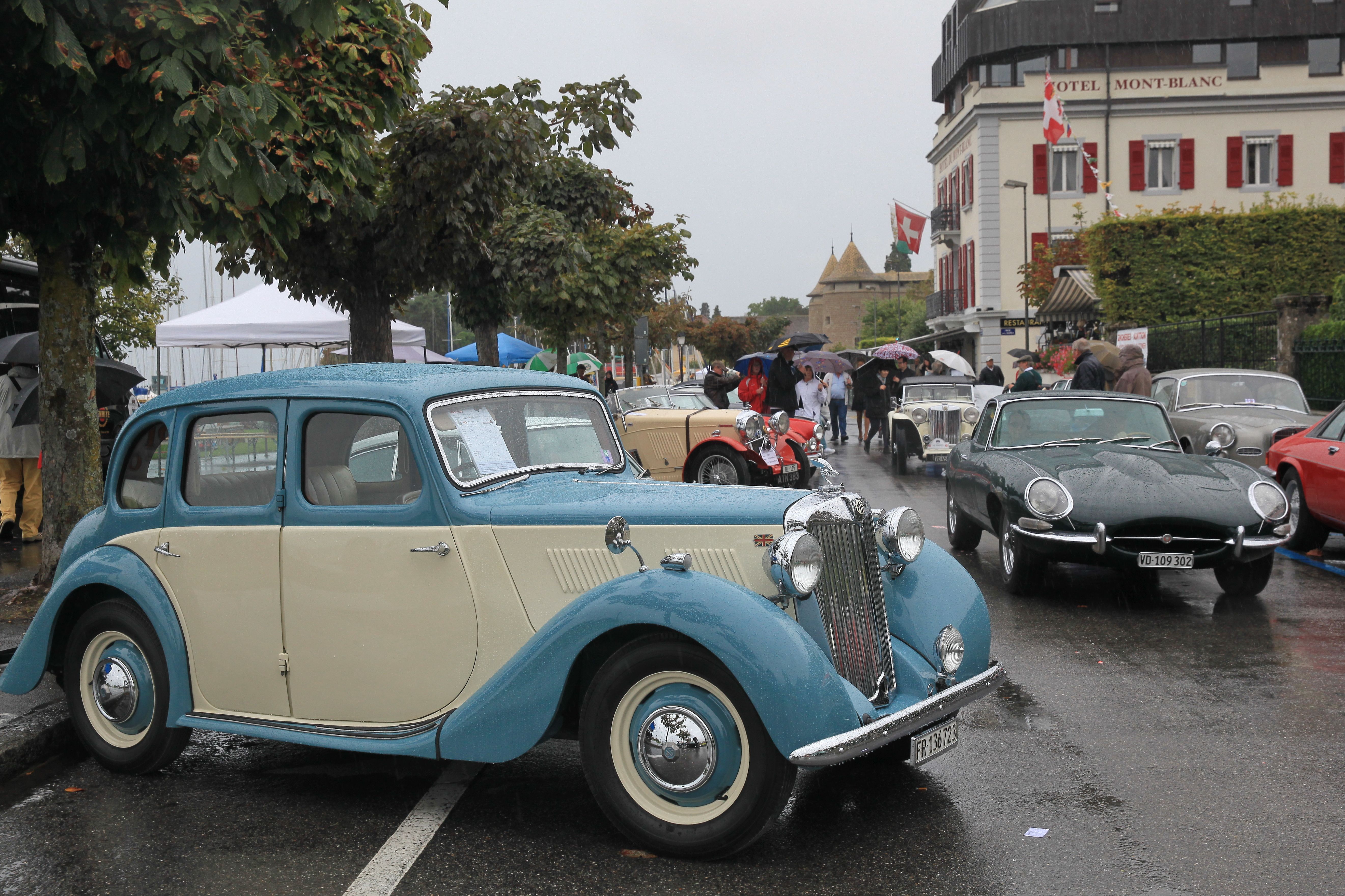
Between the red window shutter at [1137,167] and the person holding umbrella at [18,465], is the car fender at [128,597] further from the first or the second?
the red window shutter at [1137,167]

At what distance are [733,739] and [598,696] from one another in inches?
19.4

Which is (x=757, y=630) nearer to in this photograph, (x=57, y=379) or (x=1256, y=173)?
(x=57, y=379)

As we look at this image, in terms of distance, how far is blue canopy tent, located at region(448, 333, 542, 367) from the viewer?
28.1 metres

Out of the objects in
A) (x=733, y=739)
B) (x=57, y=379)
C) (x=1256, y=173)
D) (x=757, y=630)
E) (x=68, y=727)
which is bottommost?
(x=68, y=727)

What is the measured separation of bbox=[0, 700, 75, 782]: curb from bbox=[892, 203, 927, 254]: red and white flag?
163 ft

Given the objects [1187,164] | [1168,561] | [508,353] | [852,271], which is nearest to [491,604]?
[1168,561]

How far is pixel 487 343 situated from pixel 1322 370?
46.0 ft

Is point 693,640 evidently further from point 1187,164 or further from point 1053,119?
point 1187,164

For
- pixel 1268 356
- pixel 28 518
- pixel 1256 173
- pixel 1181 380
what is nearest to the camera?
pixel 28 518

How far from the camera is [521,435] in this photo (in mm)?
5043

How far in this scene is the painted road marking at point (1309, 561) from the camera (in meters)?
9.80

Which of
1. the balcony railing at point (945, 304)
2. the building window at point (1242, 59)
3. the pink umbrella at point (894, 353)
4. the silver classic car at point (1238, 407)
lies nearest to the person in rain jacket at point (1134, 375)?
the silver classic car at point (1238, 407)

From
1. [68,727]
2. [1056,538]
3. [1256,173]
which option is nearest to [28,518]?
[68,727]

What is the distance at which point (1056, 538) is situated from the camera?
321 inches
